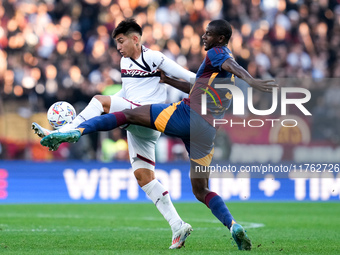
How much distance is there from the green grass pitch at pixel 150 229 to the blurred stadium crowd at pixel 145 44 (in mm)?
2123

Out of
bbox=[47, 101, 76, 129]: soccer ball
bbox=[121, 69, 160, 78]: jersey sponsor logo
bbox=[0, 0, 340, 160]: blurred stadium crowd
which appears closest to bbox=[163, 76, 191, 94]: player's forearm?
bbox=[121, 69, 160, 78]: jersey sponsor logo

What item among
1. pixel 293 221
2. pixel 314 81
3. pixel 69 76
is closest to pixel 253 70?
pixel 314 81

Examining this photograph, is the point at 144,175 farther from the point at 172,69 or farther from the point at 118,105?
the point at 172,69

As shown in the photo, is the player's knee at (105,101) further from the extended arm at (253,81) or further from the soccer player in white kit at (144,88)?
the extended arm at (253,81)

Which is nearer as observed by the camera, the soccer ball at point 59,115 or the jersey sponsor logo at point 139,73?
the soccer ball at point 59,115

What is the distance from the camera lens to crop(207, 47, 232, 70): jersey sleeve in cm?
731

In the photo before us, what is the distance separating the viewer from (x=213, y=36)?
300 inches

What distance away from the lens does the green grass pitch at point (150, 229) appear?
Answer: 7.79m

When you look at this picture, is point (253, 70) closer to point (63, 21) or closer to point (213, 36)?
point (63, 21)

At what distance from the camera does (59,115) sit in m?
7.99

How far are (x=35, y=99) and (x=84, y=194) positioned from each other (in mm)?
2503

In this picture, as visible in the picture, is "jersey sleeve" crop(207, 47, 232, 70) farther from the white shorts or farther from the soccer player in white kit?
the white shorts

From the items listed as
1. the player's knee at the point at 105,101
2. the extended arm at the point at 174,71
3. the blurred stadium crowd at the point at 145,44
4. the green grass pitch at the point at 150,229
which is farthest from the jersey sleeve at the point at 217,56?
the blurred stadium crowd at the point at 145,44

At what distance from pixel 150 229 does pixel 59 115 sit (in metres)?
3.15
